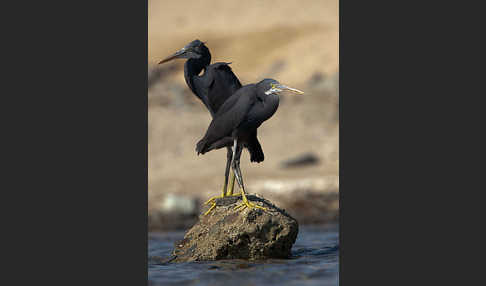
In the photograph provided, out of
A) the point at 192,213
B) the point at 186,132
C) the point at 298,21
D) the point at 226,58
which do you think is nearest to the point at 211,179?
the point at 192,213

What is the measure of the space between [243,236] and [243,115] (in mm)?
1872

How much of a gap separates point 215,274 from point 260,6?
62.0 meters

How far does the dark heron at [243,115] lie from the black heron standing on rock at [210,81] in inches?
15.7

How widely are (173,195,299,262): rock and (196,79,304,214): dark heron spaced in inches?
9.0

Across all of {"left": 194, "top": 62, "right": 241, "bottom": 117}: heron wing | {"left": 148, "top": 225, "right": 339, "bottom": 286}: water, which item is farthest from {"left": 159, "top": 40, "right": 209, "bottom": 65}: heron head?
{"left": 148, "top": 225, "right": 339, "bottom": 286}: water

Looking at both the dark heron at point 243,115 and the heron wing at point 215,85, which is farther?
the heron wing at point 215,85

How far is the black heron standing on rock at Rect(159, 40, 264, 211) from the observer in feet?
35.0

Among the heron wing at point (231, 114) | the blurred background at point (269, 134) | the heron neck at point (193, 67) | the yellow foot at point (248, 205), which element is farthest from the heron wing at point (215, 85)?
the blurred background at point (269, 134)

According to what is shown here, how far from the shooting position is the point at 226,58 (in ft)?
185

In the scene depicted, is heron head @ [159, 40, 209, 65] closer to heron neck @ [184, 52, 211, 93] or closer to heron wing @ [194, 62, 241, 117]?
heron neck @ [184, 52, 211, 93]

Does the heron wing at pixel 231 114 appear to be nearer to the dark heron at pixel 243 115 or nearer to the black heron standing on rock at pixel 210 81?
the dark heron at pixel 243 115

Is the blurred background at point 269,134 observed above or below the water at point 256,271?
above

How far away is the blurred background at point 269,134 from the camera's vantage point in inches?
818
